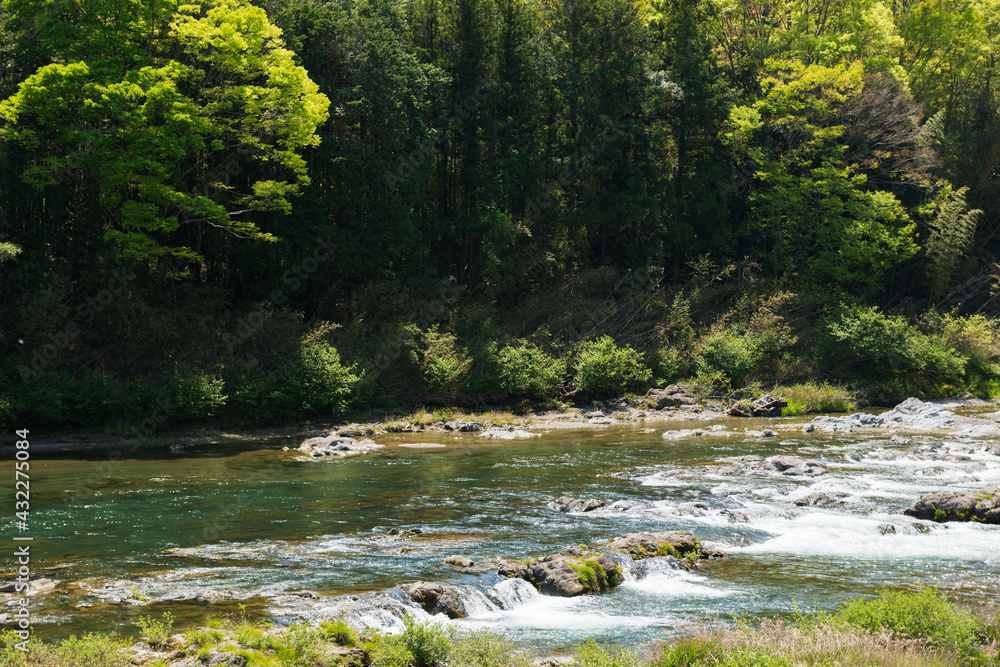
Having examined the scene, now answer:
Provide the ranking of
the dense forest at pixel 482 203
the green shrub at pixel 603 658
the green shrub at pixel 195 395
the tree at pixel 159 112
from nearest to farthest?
the green shrub at pixel 603 658 < the tree at pixel 159 112 < the green shrub at pixel 195 395 < the dense forest at pixel 482 203

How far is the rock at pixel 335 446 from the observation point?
84.8ft

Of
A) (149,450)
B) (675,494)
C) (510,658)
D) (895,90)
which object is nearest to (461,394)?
(149,450)

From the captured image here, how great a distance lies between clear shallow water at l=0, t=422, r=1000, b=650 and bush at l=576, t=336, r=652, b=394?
8.32 meters

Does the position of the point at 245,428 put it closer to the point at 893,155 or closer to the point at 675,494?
the point at 675,494

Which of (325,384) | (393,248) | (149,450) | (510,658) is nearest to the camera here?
(510,658)

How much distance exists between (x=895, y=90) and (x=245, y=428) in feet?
120

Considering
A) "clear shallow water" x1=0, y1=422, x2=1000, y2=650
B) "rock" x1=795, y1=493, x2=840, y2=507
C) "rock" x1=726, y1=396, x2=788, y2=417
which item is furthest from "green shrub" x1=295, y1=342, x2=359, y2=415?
"rock" x1=795, y1=493, x2=840, y2=507

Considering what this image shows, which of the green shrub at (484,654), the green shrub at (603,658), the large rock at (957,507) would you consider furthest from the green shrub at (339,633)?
the large rock at (957,507)

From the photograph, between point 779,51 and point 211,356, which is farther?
point 779,51

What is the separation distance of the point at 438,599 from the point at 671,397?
24451 millimetres

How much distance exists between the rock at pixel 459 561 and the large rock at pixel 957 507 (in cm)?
939

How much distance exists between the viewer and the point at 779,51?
48.5m

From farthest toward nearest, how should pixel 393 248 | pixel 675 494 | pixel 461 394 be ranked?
pixel 393 248
pixel 461 394
pixel 675 494

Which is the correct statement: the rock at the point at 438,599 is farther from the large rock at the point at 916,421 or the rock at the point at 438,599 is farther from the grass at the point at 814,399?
the grass at the point at 814,399
